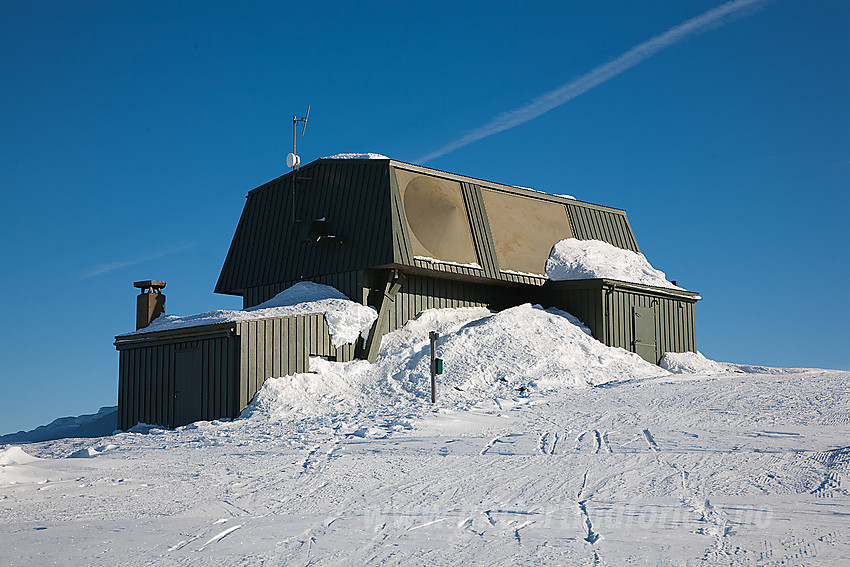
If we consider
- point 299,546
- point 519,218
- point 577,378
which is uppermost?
point 519,218

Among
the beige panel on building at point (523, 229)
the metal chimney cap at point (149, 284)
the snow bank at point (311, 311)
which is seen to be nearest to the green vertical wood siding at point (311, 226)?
the snow bank at point (311, 311)

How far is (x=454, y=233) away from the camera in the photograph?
68.4 feet

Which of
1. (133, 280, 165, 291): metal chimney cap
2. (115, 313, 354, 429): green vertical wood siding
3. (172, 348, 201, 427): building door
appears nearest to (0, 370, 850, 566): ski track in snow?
(115, 313, 354, 429): green vertical wood siding

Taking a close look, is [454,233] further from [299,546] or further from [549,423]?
[299,546]

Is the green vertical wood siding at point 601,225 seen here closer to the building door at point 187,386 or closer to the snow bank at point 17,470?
the building door at point 187,386

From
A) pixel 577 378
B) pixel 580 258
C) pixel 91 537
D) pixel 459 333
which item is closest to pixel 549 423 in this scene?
pixel 577 378

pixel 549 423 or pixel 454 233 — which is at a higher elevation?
pixel 454 233

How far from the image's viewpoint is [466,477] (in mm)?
9766

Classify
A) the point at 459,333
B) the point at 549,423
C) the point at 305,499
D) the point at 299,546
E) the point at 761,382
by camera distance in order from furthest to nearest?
the point at 459,333 → the point at 761,382 → the point at 549,423 → the point at 305,499 → the point at 299,546

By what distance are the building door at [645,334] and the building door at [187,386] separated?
11.1 metres

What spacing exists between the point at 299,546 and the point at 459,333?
13.0 m

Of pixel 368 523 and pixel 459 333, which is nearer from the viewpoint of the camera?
pixel 368 523

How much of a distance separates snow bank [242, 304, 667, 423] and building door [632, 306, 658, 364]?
987mm

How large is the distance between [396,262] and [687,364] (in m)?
8.65
